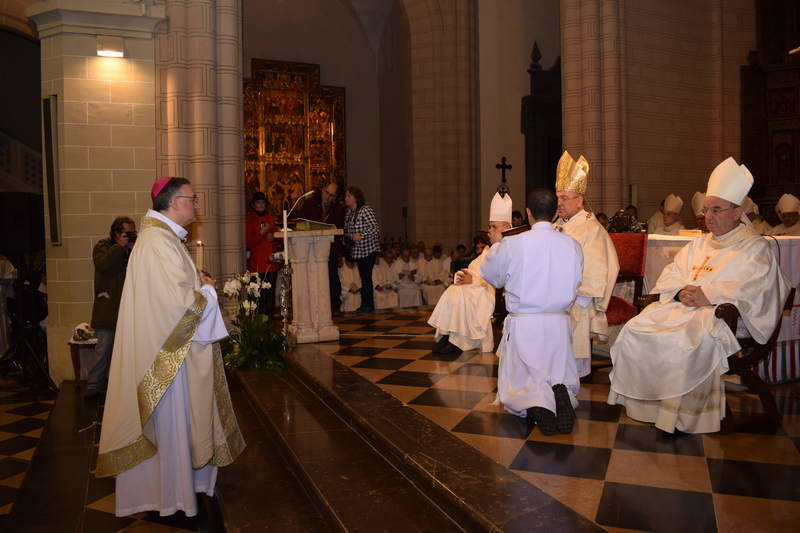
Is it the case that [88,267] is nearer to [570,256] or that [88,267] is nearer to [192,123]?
[192,123]

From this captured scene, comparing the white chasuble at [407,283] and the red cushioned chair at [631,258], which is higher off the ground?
the red cushioned chair at [631,258]

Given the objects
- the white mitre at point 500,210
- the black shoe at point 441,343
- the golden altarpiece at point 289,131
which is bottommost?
the black shoe at point 441,343

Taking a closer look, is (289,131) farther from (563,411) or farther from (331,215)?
(563,411)

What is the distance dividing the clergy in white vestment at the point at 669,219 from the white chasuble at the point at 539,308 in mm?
6090

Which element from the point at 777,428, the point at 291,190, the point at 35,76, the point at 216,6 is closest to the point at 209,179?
the point at 216,6

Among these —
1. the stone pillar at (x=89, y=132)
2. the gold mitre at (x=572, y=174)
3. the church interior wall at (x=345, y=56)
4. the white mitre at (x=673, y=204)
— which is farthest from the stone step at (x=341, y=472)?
the church interior wall at (x=345, y=56)

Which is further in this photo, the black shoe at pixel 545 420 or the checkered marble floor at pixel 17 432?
the checkered marble floor at pixel 17 432

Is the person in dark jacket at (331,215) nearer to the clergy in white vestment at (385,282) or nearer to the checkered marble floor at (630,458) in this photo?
the clergy in white vestment at (385,282)

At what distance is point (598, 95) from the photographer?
1052 cm

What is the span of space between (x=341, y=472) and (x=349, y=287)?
627 centimetres

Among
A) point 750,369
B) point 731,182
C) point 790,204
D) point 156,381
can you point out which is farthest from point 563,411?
point 790,204

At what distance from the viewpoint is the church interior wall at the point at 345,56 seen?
16.8 metres

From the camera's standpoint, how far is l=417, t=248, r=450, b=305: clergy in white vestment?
36.3ft

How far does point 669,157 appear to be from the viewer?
1160 centimetres
